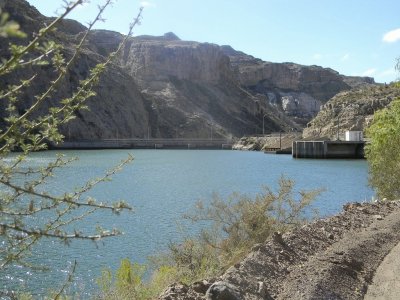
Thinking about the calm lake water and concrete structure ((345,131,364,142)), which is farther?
concrete structure ((345,131,364,142))

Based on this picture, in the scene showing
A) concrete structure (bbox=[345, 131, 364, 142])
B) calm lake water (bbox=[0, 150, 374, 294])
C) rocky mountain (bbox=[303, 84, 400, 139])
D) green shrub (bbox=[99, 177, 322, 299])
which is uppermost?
rocky mountain (bbox=[303, 84, 400, 139])

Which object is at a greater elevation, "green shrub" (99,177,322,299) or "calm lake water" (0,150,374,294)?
"green shrub" (99,177,322,299)

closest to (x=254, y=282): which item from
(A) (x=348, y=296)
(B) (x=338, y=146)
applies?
(A) (x=348, y=296)

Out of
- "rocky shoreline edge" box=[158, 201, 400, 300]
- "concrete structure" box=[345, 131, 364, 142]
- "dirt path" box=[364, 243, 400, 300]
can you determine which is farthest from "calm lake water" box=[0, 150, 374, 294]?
"concrete structure" box=[345, 131, 364, 142]

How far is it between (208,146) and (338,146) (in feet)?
209

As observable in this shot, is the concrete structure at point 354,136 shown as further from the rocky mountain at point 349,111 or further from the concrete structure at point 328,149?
the rocky mountain at point 349,111

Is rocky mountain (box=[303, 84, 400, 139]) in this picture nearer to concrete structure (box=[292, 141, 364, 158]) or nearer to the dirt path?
concrete structure (box=[292, 141, 364, 158])

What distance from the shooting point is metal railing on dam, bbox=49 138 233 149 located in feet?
440

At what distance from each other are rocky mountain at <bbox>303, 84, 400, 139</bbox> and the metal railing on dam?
117ft

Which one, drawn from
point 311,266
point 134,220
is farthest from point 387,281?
point 134,220

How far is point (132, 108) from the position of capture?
16088 cm

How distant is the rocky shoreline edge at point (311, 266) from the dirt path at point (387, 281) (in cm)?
11

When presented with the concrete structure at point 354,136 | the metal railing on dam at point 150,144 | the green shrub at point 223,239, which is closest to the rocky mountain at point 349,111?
the concrete structure at point 354,136

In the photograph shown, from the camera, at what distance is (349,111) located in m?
122
